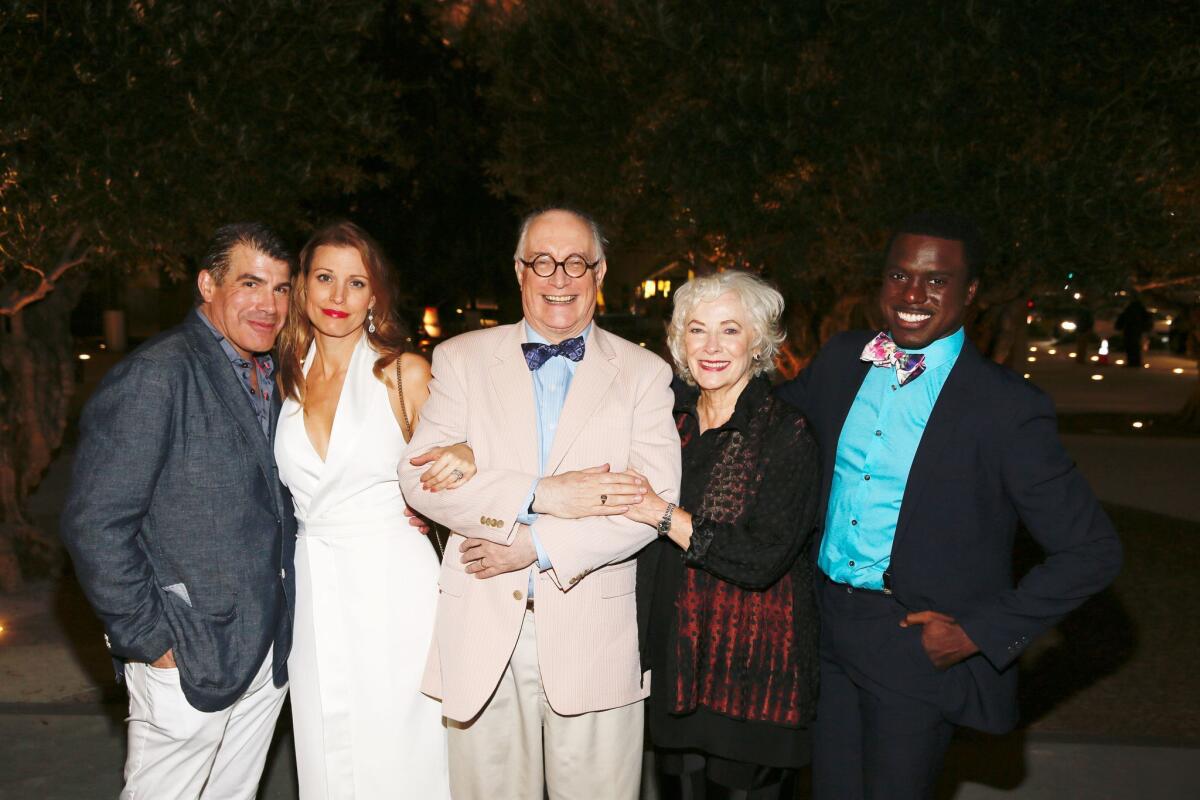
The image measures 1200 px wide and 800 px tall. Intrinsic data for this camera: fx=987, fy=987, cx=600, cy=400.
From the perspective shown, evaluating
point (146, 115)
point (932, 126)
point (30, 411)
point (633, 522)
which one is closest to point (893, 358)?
point (633, 522)

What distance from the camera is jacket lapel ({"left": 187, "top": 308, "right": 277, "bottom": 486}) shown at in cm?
296

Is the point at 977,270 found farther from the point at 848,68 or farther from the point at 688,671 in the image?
the point at 848,68

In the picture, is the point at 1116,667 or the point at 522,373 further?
the point at 1116,667

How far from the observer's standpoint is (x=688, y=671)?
3002mm

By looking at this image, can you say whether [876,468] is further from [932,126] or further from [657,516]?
[932,126]

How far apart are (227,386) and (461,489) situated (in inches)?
30.9

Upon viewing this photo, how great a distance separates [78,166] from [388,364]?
383 centimetres

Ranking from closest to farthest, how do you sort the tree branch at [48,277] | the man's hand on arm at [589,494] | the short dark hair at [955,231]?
the man's hand on arm at [589,494], the short dark hair at [955,231], the tree branch at [48,277]

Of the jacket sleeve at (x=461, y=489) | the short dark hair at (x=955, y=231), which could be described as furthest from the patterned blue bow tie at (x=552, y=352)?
the short dark hair at (x=955, y=231)

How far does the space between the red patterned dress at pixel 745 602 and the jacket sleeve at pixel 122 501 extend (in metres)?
1.49

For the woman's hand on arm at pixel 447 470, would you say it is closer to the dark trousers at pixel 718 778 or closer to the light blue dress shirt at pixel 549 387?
the light blue dress shirt at pixel 549 387

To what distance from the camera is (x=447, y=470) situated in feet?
9.42

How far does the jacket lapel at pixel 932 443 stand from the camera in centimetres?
284

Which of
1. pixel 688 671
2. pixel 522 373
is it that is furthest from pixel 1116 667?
pixel 522 373
